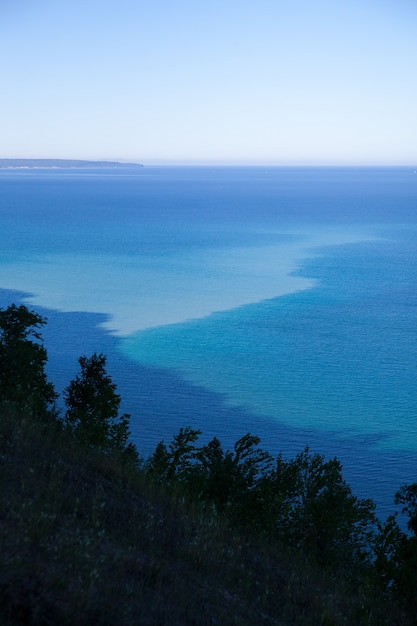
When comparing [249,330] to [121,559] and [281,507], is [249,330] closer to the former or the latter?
[281,507]

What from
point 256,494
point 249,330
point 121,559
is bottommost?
point 249,330

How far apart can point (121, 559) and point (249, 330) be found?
6129cm

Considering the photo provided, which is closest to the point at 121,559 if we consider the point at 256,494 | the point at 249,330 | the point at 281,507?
the point at 256,494

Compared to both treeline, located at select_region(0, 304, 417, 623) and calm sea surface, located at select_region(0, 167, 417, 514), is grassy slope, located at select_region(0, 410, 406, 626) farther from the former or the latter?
calm sea surface, located at select_region(0, 167, 417, 514)

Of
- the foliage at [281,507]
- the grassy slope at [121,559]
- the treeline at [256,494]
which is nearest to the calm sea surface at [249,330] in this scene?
the treeline at [256,494]

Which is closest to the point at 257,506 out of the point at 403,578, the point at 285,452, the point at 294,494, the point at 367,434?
the point at 294,494

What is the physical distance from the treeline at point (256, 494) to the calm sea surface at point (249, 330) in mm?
15404

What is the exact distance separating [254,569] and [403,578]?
10.6 feet

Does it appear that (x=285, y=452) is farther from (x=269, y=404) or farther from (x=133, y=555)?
(x=133, y=555)

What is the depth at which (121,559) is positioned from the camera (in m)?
10.4

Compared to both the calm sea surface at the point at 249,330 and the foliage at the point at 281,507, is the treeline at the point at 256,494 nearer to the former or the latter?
the foliage at the point at 281,507

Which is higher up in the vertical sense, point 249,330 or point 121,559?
point 121,559

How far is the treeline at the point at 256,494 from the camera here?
15.0m

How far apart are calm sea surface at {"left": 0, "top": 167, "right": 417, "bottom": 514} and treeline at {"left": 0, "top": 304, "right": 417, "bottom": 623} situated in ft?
50.5
